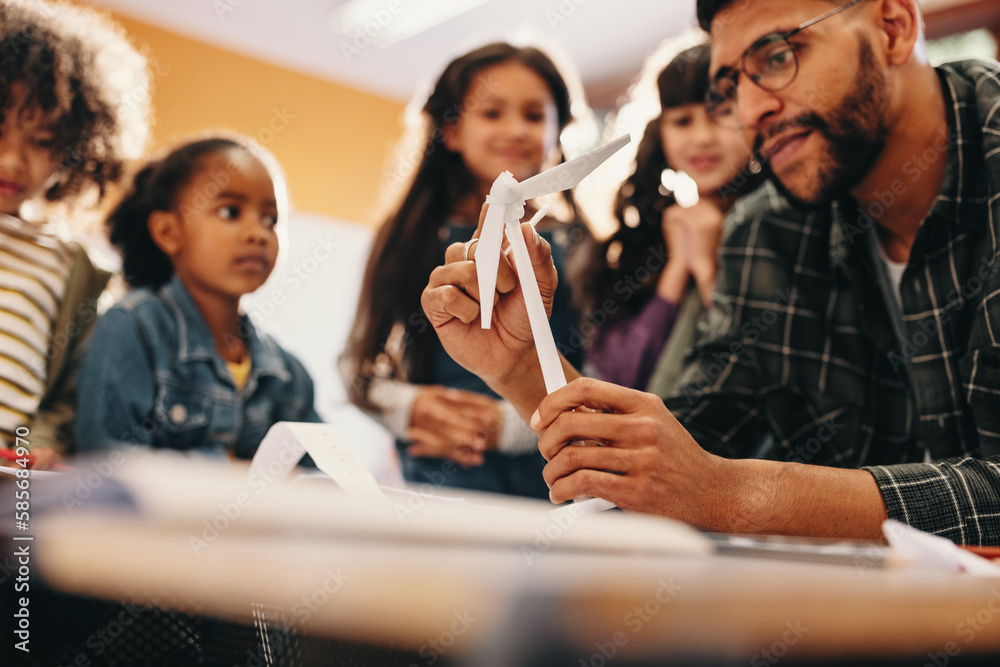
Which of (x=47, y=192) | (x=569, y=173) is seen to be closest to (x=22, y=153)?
(x=47, y=192)

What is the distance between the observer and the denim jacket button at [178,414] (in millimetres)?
958

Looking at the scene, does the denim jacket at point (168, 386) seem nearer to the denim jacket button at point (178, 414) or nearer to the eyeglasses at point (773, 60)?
the denim jacket button at point (178, 414)

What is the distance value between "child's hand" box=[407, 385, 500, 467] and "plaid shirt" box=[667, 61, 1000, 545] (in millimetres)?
252

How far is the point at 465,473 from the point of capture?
3.68ft

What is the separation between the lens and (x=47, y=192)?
98 centimetres

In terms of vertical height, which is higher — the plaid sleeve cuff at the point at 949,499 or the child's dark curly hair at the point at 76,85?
the child's dark curly hair at the point at 76,85

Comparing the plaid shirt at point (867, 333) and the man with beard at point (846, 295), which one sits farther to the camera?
the plaid shirt at point (867, 333)

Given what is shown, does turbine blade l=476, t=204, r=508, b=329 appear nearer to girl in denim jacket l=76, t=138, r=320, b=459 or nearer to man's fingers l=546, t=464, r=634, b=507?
man's fingers l=546, t=464, r=634, b=507

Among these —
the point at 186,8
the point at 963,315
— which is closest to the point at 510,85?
the point at 963,315

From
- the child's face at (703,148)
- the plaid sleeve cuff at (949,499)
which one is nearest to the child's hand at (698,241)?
the child's face at (703,148)

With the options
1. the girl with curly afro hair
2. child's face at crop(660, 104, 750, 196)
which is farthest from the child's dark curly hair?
child's face at crop(660, 104, 750, 196)

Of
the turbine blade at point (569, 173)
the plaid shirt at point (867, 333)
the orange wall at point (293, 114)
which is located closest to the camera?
the turbine blade at point (569, 173)

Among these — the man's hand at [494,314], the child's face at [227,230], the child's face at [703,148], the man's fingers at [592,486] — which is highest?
the child's face at [703,148]

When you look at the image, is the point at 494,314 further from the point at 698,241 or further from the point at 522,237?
the point at 698,241
